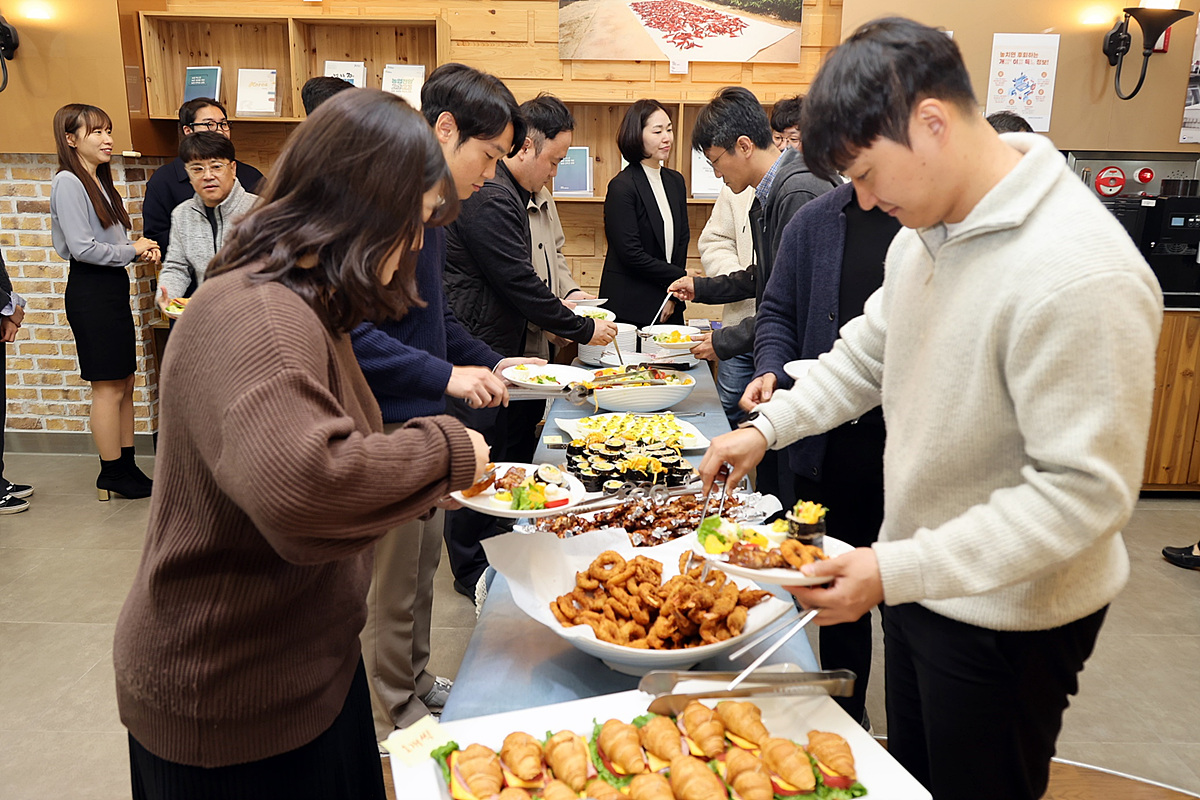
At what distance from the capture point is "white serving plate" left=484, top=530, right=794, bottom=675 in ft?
4.34

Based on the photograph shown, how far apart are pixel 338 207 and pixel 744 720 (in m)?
0.85

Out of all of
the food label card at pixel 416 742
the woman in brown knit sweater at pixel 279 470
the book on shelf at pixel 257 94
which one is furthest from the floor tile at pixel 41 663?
the book on shelf at pixel 257 94

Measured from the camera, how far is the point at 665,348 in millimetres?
3609

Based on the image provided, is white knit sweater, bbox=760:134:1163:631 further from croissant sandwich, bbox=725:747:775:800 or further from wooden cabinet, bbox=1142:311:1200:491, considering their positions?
wooden cabinet, bbox=1142:311:1200:491

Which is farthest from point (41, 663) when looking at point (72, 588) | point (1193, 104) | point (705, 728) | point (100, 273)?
point (1193, 104)

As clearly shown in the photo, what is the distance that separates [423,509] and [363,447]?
16 cm

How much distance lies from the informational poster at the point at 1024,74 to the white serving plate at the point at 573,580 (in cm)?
413

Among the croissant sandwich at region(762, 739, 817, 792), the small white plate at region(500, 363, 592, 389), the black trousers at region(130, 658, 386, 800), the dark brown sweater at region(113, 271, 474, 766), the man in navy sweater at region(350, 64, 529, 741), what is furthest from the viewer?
the small white plate at region(500, 363, 592, 389)

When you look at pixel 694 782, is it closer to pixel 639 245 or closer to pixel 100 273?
pixel 639 245

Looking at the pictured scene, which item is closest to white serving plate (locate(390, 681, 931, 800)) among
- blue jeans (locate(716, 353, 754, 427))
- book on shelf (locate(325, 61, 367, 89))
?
blue jeans (locate(716, 353, 754, 427))

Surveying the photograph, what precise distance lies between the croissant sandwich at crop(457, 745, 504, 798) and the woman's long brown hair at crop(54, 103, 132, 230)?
164 inches

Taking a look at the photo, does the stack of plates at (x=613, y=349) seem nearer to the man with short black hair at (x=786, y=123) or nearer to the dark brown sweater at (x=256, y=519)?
the man with short black hair at (x=786, y=123)

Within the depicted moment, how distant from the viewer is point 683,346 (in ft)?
11.4

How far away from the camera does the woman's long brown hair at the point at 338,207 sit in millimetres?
1098
